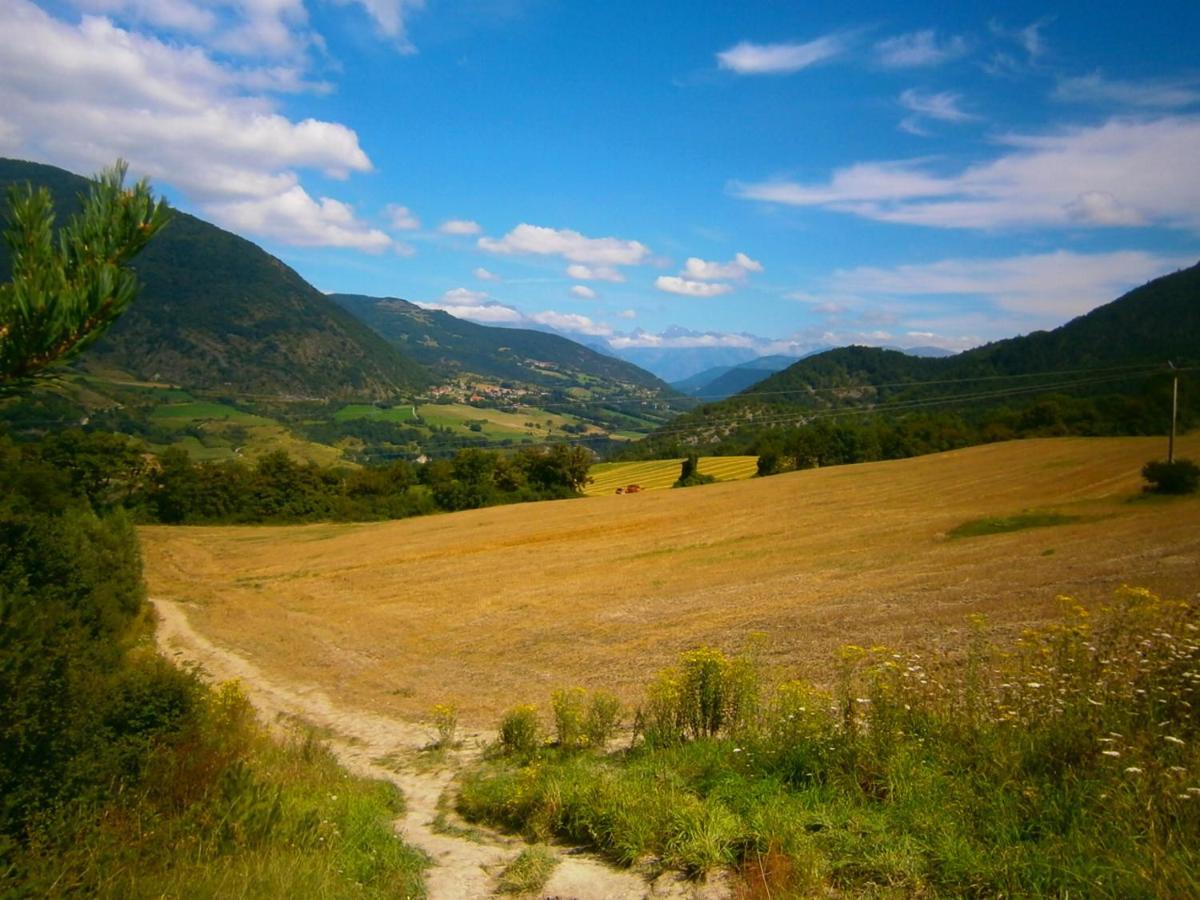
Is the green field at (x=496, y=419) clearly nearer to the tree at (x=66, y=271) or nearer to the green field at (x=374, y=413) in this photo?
the green field at (x=374, y=413)

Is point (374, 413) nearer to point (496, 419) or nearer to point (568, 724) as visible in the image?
point (496, 419)

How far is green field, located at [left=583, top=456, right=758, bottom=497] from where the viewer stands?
2958 inches

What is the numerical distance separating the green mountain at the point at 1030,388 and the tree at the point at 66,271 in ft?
228

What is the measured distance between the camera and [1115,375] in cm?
7375

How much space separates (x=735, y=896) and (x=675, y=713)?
3877 millimetres

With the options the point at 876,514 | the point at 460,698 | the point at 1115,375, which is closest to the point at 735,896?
the point at 460,698

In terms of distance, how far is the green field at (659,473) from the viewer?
75.1 m

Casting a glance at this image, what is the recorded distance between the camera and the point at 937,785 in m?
5.44

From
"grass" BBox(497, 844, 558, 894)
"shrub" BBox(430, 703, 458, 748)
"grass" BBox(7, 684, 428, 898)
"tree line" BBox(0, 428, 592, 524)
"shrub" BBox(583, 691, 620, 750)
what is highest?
"grass" BBox(7, 684, 428, 898)

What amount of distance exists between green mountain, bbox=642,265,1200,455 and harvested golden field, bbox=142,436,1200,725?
67.6 feet

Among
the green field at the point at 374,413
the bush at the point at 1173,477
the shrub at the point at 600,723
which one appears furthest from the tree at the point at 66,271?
the green field at the point at 374,413

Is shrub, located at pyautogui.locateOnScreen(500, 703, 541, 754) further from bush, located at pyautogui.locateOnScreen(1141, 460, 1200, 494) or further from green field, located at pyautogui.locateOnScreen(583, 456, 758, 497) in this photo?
green field, located at pyautogui.locateOnScreen(583, 456, 758, 497)

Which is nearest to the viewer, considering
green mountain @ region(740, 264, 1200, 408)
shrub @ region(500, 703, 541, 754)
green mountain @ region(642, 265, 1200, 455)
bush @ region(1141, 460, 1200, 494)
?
shrub @ region(500, 703, 541, 754)

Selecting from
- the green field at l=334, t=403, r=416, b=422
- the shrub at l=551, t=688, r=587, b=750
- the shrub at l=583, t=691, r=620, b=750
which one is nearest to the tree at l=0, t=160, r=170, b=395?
the shrub at l=551, t=688, r=587, b=750
